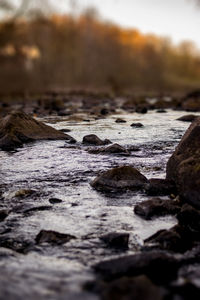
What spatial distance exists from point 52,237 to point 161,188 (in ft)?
4.62

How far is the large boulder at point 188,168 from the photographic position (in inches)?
136

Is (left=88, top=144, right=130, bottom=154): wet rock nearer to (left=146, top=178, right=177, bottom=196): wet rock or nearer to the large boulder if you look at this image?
the large boulder

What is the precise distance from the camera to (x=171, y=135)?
8195 mm

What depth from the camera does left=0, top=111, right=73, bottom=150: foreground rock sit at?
6.89 m

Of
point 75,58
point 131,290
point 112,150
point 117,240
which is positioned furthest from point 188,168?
point 75,58

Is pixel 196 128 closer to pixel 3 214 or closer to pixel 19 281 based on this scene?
pixel 3 214

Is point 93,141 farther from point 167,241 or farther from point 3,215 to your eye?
point 167,241

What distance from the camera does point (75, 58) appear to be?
5306 cm

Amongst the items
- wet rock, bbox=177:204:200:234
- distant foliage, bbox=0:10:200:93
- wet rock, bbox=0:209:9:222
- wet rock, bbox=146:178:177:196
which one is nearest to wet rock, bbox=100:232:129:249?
wet rock, bbox=177:204:200:234

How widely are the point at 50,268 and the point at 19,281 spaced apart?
0.23 meters

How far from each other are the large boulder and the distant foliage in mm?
25576

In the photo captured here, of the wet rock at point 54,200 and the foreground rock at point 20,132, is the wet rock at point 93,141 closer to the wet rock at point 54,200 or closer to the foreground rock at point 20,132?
the foreground rock at point 20,132

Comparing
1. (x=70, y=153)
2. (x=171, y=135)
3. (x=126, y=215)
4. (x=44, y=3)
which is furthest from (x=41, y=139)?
(x=44, y=3)

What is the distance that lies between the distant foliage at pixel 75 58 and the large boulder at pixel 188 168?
25.6 meters
